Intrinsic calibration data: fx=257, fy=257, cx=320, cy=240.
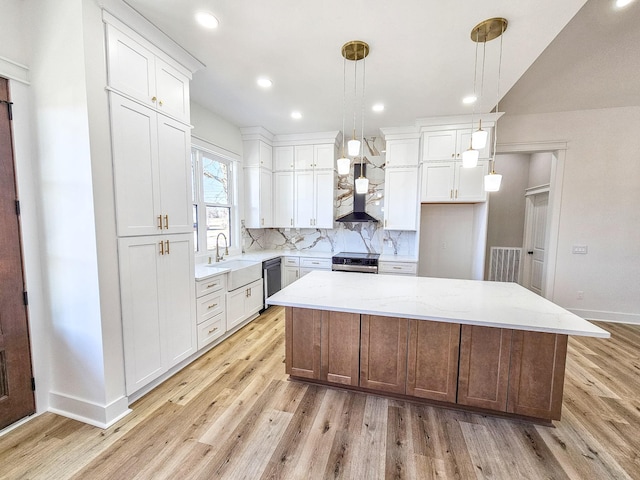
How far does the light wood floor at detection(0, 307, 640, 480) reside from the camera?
147cm

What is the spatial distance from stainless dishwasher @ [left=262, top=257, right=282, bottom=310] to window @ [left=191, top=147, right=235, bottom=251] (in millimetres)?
734

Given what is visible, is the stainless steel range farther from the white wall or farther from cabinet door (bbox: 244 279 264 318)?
the white wall

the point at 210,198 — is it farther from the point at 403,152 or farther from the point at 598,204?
the point at 598,204

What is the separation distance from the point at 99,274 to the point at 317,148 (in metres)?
3.49

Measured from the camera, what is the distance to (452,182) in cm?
362

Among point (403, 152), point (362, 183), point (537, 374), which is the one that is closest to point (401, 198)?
point (403, 152)

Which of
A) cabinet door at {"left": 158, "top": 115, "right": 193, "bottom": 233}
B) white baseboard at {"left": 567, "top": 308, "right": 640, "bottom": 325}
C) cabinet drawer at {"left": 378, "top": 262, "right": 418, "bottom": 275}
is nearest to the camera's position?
cabinet door at {"left": 158, "top": 115, "right": 193, "bottom": 233}

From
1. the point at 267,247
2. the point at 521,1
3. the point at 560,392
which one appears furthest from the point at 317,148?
the point at 560,392

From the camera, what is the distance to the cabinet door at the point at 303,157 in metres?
4.37

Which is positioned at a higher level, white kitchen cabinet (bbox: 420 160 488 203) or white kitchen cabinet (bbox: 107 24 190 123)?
white kitchen cabinet (bbox: 107 24 190 123)

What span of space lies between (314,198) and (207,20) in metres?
2.80

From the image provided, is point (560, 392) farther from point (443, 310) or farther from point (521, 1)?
point (521, 1)

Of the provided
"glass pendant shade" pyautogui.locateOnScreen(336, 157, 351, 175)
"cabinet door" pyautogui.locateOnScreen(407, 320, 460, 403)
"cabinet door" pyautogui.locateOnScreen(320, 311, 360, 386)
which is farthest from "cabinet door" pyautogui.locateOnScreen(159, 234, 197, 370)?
"cabinet door" pyautogui.locateOnScreen(407, 320, 460, 403)

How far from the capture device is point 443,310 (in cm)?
179
